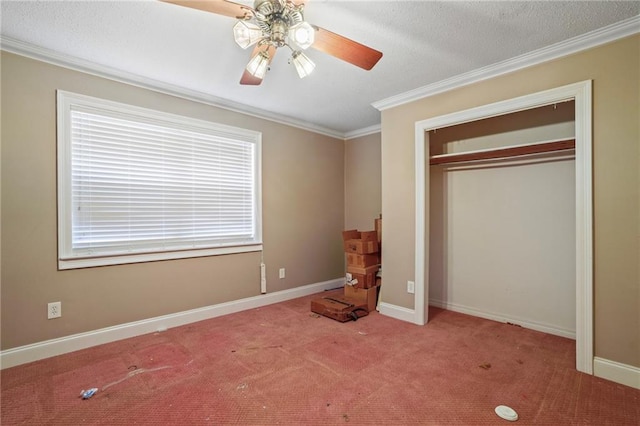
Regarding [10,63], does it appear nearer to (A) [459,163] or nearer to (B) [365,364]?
(B) [365,364]

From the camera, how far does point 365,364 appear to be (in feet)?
7.89

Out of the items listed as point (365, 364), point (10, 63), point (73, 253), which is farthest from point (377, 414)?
point (10, 63)

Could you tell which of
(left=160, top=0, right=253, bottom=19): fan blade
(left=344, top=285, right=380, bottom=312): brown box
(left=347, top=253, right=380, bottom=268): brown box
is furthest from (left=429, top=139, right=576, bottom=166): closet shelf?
(left=160, top=0, right=253, bottom=19): fan blade

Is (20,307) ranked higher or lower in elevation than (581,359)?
higher

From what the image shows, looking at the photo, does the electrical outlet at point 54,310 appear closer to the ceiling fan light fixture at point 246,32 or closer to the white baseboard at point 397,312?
the ceiling fan light fixture at point 246,32

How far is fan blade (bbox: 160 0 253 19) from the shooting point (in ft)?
4.65

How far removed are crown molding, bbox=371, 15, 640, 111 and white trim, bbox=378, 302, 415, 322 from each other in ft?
7.39

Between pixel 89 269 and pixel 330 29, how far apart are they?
2798 millimetres

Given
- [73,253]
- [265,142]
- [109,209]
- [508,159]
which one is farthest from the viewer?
[265,142]

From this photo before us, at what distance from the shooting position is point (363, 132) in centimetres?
473

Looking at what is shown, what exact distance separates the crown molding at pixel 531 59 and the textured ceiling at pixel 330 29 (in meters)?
0.06

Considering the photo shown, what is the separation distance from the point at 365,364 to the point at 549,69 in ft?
8.98

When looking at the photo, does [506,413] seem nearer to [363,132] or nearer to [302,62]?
[302,62]

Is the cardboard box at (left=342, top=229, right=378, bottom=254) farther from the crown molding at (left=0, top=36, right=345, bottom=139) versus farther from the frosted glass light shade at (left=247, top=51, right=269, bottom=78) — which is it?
the frosted glass light shade at (left=247, top=51, right=269, bottom=78)
